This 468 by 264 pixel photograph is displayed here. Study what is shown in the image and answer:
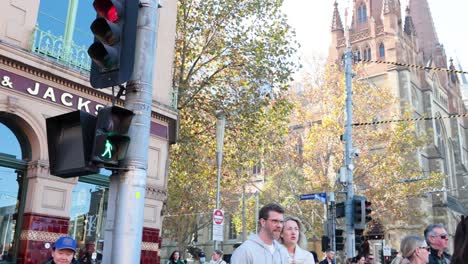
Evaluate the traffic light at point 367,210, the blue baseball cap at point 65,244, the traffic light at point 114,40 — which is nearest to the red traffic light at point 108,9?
the traffic light at point 114,40

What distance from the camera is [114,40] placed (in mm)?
4062

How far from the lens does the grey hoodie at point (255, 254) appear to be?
4.26 meters

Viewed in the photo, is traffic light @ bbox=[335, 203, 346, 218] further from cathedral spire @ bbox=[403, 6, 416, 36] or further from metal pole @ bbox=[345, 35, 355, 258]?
cathedral spire @ bbox=[403, 6, 416, 36]

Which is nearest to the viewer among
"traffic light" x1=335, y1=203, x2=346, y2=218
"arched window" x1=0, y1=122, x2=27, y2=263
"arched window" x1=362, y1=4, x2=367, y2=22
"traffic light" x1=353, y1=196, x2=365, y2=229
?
"arched window" x1=0, y1=122, x2=27, y2=263

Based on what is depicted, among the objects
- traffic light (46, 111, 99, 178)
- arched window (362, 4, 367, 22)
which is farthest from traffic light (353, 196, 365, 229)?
arched window (362, 4, 367, 22)

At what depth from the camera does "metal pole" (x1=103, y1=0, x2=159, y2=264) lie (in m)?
3.85

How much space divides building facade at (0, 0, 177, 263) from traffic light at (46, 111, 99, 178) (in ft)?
17.4

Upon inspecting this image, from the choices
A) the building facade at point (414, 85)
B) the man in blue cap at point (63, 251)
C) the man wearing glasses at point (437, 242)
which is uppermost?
the building facade at point (414, 85)

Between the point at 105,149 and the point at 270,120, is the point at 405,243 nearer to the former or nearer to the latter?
the point at 105,149

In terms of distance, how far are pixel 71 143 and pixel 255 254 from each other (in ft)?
6.31

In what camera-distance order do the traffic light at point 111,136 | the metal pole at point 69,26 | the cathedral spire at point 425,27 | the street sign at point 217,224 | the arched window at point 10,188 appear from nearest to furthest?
the traffic light at point 111,136, the arched window at point 10,188, the metal pole at point 69,26, the street sign at point 217,224, the cathedral spire at point 425,27

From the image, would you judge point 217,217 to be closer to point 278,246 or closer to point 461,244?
point 278,246

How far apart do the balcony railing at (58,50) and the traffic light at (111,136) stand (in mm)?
6808

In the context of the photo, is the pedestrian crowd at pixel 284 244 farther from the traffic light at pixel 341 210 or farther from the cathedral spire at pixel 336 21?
the cathedral spire at pixel 336 21
